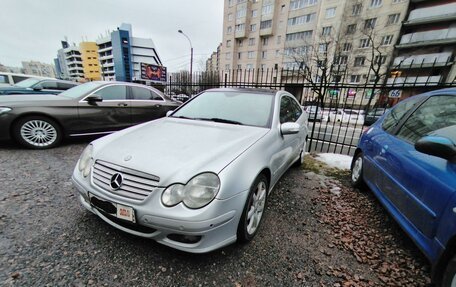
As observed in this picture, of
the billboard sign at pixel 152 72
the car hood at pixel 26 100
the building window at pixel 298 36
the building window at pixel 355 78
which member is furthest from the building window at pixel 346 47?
the car hood at pixel 26 100

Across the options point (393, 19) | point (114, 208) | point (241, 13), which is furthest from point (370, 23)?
point (114, 208)

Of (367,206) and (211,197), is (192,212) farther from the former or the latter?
Answer: (367,206)

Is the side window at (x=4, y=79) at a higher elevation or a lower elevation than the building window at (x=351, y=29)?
lower

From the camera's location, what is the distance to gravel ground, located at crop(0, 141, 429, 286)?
1505 millimetres

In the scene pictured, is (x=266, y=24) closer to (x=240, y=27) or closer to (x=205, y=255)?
(x=240, y=27)

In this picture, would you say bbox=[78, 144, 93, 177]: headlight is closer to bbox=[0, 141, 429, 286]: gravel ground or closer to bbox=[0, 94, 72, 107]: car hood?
bbox=[0, 141, 429, 286]: gravel ground

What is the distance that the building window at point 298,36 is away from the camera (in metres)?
30.5

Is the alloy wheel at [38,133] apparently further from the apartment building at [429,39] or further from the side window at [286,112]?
the apartment building at [429,39]

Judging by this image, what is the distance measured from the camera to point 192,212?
1.37 m

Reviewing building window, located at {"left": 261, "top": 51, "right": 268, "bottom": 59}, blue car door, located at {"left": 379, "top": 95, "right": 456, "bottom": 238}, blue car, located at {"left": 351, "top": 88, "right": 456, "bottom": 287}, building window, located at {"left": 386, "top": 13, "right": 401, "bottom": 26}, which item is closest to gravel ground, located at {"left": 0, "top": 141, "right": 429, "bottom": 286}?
blue car, located at {"left": 351, "top": 88, "right": 456, "bottom": 287}

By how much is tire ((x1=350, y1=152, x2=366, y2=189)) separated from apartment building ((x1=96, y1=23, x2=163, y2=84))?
55.2 m

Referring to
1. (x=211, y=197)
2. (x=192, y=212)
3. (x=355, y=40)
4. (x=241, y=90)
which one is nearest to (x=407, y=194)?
(x=211, y=197)

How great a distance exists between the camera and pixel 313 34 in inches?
1160

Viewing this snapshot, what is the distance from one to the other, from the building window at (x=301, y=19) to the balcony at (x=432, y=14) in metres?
12.0
